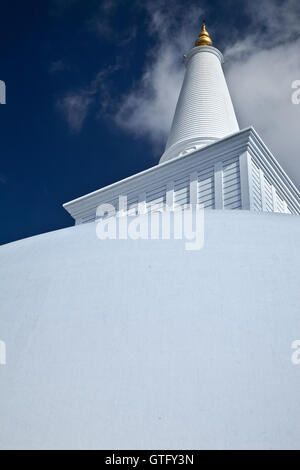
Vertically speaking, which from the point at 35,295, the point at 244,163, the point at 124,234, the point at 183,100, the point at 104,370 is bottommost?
the point at 104,370

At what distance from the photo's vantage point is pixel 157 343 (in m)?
3.13

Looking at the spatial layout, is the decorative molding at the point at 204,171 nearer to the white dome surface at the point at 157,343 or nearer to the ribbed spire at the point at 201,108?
the ribbed spire at the point at 201,108

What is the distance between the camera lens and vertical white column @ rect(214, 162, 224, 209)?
8344 millimetres

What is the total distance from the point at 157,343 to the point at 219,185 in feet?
19.2

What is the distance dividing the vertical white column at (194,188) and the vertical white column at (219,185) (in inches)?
18.1

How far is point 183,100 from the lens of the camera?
40.6 feet

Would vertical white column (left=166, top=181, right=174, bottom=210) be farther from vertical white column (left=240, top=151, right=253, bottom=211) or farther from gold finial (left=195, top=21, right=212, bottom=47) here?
gold finial (left=195, top=21, right=212, bottom=47)

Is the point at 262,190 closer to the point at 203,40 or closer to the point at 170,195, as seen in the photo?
the point at 170,195

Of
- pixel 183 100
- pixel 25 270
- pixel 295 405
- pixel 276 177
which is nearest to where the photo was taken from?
pixel 295 405

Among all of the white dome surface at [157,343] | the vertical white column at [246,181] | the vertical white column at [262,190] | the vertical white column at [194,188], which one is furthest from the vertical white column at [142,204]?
the white dome surface at [157,343]

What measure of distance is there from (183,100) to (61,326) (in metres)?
10.2

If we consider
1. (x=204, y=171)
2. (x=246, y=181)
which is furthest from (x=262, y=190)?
(x=204, y=171)
